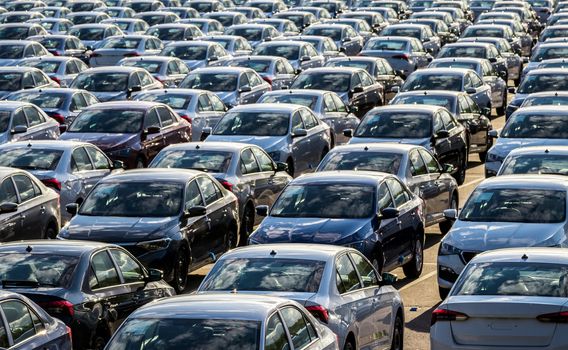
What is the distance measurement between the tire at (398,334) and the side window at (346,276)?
0.81 metres

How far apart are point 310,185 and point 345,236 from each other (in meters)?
1.43

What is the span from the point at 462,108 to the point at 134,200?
12.8 metres

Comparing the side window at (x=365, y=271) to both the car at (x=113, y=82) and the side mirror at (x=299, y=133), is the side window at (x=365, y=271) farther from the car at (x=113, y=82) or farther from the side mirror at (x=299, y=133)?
the car at (x=113, y=82)

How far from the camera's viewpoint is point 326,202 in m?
21.7

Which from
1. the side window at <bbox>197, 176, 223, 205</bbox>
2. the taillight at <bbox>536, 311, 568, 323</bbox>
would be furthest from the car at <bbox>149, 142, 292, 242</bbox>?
the taillight at <bbox>536, 311, 568, 323</bbox>

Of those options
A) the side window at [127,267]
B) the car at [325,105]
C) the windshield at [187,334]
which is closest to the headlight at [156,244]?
the side window at [127,267]

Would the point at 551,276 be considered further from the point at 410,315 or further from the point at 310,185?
the point at 310,185

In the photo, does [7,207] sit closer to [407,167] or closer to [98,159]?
[98,159]

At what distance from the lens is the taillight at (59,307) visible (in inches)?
643

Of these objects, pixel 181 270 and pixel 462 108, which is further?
pixel 462 108

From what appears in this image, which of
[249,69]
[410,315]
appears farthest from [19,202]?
[249,69]

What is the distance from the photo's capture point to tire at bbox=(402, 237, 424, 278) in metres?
22.8

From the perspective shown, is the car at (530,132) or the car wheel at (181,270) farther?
the car at (530,132)

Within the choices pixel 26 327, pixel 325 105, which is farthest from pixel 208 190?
pixel 325 105
